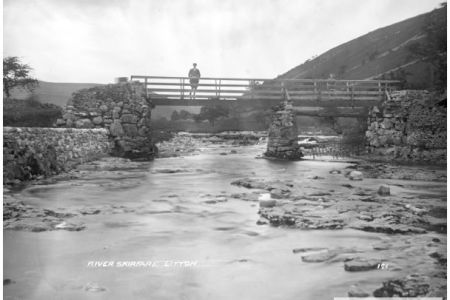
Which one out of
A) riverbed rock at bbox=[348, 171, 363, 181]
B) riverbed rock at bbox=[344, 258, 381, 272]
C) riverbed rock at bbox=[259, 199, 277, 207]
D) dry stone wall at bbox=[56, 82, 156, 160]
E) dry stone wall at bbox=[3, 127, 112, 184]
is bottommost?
riverbed rock at bbox=[344, 258, 381, 272]

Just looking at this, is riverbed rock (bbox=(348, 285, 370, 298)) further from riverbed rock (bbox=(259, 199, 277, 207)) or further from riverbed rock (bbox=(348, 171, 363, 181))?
riverbed rock (bbox=(348, 171, 363, 181))

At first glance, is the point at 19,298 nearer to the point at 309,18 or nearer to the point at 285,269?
the point at 285,269

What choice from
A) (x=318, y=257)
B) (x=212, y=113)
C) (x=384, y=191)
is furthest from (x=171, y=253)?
(x=212, y=113)

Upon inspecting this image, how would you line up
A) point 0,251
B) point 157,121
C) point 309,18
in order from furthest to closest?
point 157,121, point 309,18, point 0,251

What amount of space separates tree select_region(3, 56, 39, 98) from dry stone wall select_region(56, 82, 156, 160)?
17.0 feet

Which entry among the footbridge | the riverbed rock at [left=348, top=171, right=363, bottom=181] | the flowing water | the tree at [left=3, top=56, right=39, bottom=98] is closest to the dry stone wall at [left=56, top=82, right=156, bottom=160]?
the footbridge

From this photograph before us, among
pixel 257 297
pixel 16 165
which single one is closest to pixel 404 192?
pixel 257 297

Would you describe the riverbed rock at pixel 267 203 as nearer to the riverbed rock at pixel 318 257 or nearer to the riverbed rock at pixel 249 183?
the riverbed rock at pixel 249 183

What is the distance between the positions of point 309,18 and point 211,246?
10.2 feet

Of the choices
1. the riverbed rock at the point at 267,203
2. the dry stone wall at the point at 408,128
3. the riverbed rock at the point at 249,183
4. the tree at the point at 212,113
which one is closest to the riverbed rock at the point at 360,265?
the riverbed rock at the point at 267,203

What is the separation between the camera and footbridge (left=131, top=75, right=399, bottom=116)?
12625 mm

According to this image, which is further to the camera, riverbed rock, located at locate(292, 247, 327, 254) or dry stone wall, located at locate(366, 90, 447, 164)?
dry stone wall, located at locate(366, 90, 447, 164)

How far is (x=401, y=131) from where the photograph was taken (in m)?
10.6

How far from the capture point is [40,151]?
730cm
